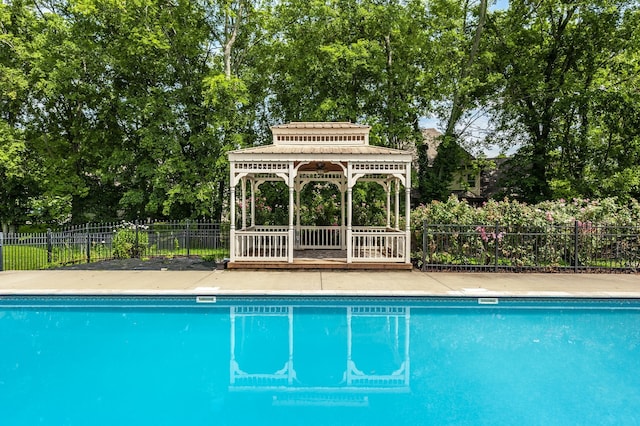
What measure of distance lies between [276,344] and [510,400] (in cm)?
359

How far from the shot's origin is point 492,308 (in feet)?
28.0

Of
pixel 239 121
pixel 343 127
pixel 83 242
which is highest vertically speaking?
pixel 239 121

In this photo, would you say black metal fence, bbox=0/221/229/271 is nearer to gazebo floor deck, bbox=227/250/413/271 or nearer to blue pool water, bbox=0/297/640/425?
gazebo floor deck, bbox=227/250/413/271

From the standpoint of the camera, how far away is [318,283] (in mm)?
10086

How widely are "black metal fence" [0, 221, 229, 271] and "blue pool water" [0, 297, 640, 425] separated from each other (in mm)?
4661

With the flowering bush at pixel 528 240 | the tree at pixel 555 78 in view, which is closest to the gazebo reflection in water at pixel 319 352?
the flowering bush at pixel 528 240

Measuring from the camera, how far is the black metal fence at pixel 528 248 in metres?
12.1

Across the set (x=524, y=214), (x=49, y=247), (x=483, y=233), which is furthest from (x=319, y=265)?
(x=49, y=247)

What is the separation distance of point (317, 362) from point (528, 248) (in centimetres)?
938

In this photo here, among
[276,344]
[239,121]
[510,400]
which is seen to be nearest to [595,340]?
[510,400]

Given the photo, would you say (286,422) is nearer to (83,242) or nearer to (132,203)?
(83,242)

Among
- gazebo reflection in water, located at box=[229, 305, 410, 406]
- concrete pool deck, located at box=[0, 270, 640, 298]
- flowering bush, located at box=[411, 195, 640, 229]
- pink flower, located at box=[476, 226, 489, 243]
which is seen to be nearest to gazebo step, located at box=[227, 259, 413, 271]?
concrete pool deck, located at box=[0, 270, 640, 298]

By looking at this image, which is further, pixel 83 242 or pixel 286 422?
pixel 83 242

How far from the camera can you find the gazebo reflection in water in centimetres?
503
